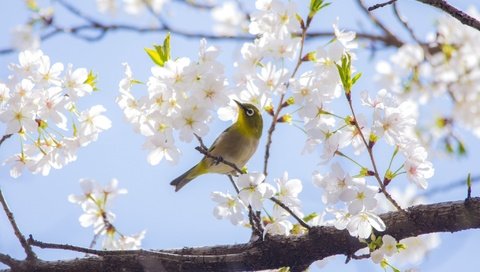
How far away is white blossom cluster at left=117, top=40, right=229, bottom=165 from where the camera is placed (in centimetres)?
310

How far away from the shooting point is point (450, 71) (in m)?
6.78

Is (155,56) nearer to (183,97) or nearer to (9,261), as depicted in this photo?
(183,97)

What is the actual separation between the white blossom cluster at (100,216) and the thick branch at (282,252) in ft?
2.03

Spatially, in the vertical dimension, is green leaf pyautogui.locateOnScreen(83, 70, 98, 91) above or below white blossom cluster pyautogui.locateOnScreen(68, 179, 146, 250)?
above

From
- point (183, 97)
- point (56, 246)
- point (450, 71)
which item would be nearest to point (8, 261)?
point (56, 246)

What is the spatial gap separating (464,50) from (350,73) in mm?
4141

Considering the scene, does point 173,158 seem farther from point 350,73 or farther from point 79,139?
point 350,73

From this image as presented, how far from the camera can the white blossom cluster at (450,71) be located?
659 cm

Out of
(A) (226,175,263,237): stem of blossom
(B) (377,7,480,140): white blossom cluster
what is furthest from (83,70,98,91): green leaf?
(B) (377,7,480,140): white blossom cluster

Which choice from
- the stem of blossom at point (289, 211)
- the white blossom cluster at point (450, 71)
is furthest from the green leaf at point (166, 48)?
the white blossom cluster at point (450, 71)

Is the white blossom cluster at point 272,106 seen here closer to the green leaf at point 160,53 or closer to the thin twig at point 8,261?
the green leaf at point 160,53

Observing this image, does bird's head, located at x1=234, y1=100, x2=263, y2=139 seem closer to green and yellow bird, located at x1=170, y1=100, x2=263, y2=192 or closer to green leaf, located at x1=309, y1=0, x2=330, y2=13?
green and yellow bird, located at x1=170, y1=100, x2=263, y2=192

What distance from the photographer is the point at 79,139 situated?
11.3 feet

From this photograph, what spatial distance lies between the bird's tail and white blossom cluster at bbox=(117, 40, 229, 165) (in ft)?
3.94
